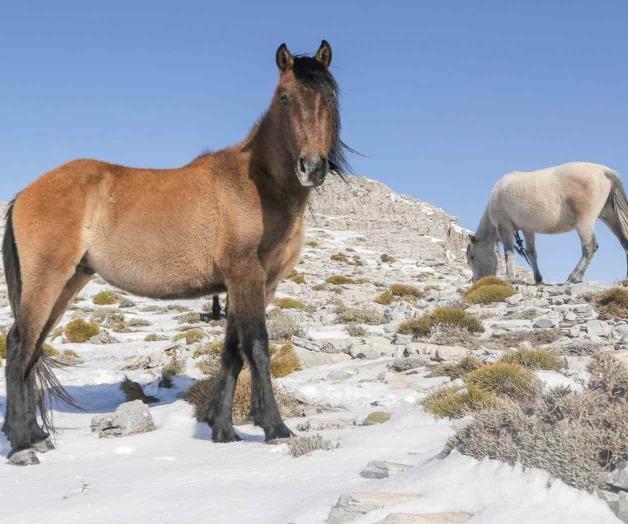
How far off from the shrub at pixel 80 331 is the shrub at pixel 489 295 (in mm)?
8361

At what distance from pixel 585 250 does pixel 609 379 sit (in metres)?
13.4

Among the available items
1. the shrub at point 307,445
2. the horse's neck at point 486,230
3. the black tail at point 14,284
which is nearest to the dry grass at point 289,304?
the horse's neck at point 486,230

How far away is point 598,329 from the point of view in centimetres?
966

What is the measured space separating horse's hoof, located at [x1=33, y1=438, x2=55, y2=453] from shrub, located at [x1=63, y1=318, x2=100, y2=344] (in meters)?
8.11

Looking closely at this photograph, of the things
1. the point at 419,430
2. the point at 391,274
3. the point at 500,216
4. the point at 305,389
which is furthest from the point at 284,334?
the point at 391,274

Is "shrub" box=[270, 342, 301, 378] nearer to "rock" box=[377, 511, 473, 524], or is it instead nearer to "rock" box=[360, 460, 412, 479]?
"rock" box=[360, 460, 412, 479]

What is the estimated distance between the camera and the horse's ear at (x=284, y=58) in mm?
5359

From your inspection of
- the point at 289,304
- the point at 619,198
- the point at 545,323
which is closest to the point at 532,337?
the point at 545,323

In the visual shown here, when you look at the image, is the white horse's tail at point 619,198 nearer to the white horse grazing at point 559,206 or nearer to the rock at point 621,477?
the white horse grazing at point 559,206

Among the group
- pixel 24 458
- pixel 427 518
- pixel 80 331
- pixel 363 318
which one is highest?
pixel 363 318

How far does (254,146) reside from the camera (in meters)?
5.86

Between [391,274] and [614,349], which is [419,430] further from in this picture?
[391,274]

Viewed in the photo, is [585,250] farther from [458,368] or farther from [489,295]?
[458,368]

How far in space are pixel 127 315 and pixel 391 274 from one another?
16.1 meters
